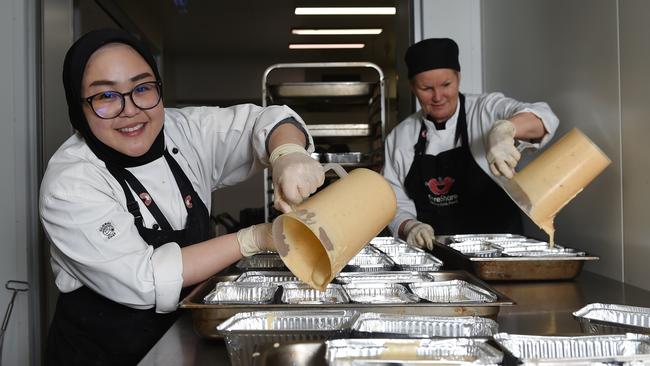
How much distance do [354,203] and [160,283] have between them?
0.54m

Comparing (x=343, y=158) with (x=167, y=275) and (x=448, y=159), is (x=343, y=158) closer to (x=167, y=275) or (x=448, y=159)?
(x=448, y=159)

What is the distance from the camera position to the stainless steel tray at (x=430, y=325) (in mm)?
965

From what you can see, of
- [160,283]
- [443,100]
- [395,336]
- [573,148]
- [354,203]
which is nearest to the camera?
[395,336]

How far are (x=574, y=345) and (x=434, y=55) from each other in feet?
5.40

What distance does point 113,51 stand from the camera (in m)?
1.47

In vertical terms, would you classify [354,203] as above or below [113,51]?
below

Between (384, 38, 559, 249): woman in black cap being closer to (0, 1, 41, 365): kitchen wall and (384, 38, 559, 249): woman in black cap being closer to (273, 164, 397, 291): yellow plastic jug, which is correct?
(273, 164, 397, 291): yellow plastic jug

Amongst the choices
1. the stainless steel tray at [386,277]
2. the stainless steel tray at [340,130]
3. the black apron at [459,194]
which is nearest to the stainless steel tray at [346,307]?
the stainless steel tray at [386,277]

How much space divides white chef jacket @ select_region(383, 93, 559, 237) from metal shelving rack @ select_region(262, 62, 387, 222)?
646 millimetres

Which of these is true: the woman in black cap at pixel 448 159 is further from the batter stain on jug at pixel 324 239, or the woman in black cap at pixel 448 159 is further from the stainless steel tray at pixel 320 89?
the batter stain on jug at pixel 324 239

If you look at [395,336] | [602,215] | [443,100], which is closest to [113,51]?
[395,336]

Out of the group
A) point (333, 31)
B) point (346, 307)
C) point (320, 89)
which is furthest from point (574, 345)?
point (333, 31)

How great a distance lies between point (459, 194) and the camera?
7.88ft

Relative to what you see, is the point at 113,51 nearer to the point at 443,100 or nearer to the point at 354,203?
the point at 354,203
